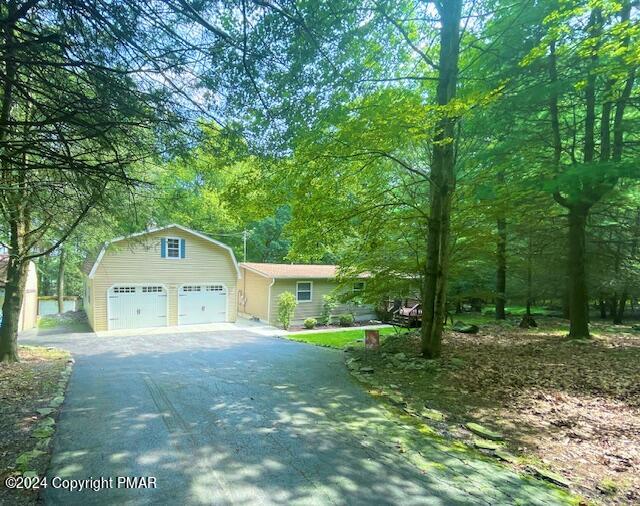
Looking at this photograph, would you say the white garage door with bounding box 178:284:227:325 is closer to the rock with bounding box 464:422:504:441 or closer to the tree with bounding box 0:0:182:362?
the tree with bounding box 0:0:182:362

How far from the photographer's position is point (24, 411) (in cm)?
480

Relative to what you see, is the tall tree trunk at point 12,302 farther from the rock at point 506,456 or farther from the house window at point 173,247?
the rock at point 506,456

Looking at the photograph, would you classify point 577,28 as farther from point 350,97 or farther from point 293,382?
point 293,382

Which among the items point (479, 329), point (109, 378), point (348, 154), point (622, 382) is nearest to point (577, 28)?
point (348, 154)

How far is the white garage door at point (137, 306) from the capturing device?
15.6 metres

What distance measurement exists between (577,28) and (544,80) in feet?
3.29

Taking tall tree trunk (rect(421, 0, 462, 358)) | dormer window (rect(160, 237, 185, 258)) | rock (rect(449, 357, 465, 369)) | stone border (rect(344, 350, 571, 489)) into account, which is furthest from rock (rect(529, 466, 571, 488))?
dormer window (rect(160, 237, 185, 258))

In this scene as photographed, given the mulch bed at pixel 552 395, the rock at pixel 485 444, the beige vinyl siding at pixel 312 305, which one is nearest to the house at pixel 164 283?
the beige vinyl siding at pixel 312 305

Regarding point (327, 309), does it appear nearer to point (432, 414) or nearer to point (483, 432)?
point (432, 414)

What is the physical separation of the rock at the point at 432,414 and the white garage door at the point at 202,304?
14342 mm

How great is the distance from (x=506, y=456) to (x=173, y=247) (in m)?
15.8

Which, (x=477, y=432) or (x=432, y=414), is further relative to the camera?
(x=432, y=414)

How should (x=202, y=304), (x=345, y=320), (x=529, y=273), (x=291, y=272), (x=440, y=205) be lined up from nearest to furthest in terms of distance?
(x=440, y=205), (x=529, y=273), (x=202, y=304), (x=345, y=320), (x=291, y=272)

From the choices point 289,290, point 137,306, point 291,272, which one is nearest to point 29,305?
point 137,306
